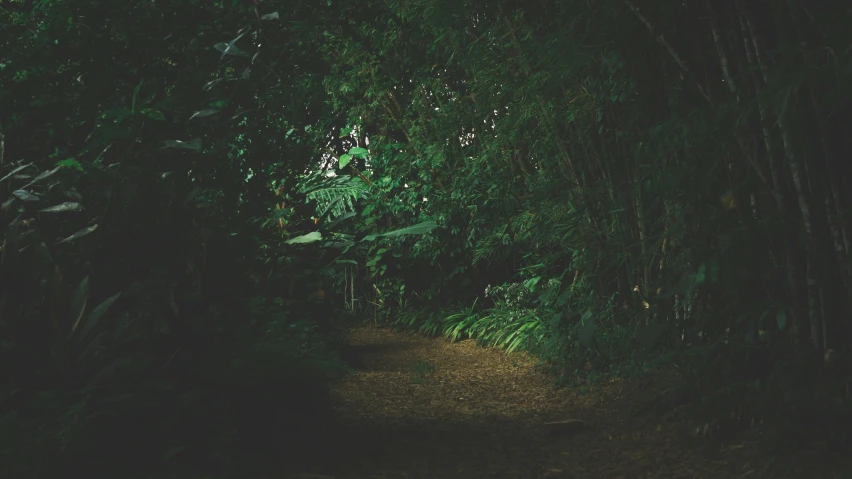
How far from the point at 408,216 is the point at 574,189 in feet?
11.5

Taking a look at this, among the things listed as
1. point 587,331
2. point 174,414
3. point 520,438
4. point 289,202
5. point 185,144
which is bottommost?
point 520,438

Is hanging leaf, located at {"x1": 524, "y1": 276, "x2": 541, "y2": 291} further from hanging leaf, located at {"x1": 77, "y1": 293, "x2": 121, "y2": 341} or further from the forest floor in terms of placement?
hanging leaf, located at {"x1": 77, "y1": 293, "x2": 121, "y2": 341}

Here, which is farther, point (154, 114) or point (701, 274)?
point (154, 114)

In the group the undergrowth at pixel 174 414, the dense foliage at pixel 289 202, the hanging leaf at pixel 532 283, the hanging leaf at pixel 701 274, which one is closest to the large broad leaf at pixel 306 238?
the dense foliage at pixel 289 202

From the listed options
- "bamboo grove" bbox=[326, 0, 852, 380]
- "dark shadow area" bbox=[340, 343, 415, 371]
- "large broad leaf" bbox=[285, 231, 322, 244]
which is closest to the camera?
"bamboo grove" bbox=[326, 0, 852, 380]

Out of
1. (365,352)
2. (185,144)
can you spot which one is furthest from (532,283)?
(185,144)

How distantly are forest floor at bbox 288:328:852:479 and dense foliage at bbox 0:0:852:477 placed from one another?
8.1 inches

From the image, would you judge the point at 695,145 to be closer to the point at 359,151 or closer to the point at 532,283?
the point at 532,283

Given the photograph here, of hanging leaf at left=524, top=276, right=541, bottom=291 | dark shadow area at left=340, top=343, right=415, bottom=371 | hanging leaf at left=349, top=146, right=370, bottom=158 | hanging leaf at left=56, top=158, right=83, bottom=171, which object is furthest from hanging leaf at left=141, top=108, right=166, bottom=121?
hanging leaf at left=349, top=146, right=370, bottom=158

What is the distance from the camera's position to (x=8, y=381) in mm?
2918

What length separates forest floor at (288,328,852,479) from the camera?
128 inches

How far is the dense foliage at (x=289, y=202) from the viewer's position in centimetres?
294

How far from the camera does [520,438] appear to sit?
4059mm

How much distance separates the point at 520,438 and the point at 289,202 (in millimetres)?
1740
